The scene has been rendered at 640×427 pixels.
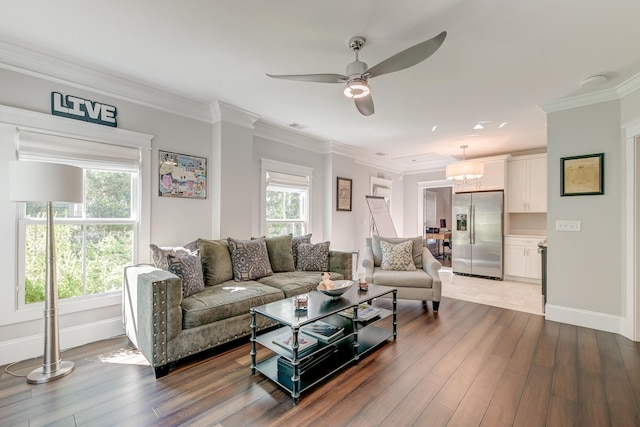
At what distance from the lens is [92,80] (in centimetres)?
268

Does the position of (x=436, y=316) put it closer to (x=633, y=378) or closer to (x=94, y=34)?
(x=633, y=378)

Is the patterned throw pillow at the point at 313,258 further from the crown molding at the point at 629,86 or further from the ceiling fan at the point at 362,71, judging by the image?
the crown molding at the point at 629,86

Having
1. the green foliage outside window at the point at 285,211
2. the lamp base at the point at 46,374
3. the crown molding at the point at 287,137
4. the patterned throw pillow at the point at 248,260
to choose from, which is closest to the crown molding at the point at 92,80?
the crown molding at the point at 287,137

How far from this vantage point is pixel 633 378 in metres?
2.11

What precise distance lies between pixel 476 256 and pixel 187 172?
5.45 meters

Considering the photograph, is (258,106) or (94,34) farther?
(258,106)

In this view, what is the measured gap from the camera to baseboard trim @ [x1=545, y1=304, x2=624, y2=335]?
2994 mm

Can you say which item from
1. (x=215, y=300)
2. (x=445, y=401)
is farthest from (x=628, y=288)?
(x=215, y=300)

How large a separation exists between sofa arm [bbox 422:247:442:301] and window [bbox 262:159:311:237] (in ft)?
6.54

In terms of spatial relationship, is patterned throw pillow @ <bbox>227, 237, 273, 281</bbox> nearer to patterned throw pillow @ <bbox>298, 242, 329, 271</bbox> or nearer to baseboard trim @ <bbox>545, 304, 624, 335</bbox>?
patterned throw pillow @ <bbox>298, 242, 329, 271</bbox>

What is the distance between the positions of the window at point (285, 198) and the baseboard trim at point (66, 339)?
2.12 metres

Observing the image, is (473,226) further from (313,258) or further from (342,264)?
(313,258)

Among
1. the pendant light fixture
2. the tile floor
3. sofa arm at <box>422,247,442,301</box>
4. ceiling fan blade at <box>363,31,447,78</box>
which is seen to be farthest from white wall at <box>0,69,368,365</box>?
the tile floor

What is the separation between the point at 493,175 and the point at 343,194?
3.03 m
